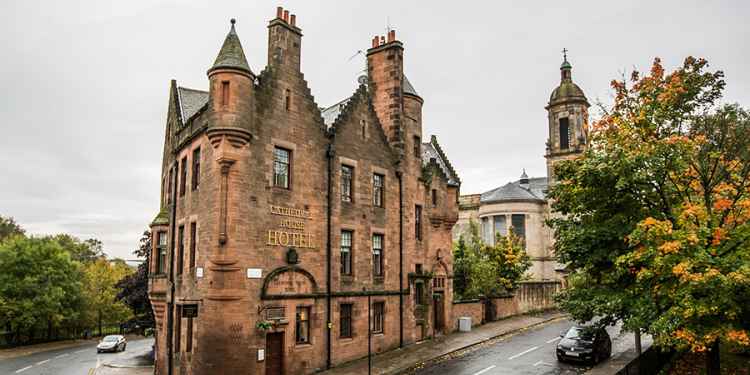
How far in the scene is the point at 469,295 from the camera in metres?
39.8

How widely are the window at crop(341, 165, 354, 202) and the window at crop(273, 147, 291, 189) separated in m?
3.43

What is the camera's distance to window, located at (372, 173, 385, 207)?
92.3 feet

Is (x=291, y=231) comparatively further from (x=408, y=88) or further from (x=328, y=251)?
(x=408, y=88)

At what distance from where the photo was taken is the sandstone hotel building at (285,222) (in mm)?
21109

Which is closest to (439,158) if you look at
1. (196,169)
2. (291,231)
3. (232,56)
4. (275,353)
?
(291,231)

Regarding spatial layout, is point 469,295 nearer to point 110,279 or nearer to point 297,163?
point 297,163

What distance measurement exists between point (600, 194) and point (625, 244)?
6.14 ft

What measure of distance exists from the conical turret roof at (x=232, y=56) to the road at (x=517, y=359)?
14548 mm

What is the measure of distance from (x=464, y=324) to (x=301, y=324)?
14.6m

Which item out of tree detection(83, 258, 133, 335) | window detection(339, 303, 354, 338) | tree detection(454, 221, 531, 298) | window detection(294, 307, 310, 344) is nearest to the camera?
window detection(294, 307, 310, 344)

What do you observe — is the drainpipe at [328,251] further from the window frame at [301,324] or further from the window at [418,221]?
the window at [418,221]

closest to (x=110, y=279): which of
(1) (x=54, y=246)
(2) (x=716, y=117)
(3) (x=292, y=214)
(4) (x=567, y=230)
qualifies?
(1) (x=54, y=246)

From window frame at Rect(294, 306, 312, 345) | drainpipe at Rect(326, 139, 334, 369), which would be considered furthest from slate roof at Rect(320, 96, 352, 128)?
window frame at Rect(294, 306, 312, 345)

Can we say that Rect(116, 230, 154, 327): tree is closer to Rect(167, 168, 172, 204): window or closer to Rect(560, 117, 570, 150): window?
Rect(167, 168, 172, 204): window
